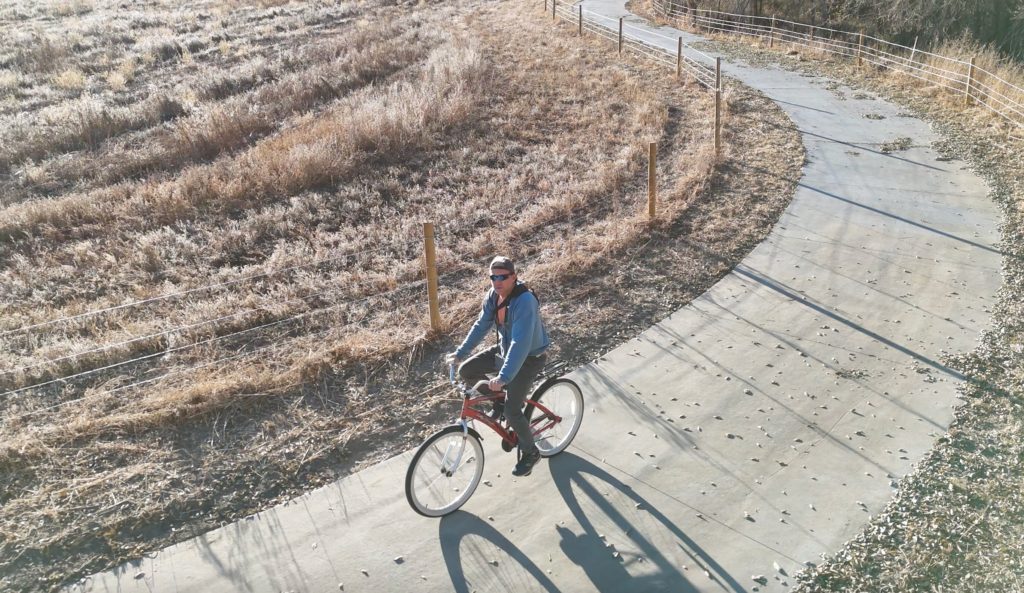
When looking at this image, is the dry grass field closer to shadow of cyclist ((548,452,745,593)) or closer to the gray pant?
the gray pant

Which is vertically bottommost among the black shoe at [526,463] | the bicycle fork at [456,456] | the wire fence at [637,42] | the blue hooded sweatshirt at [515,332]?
the wire fence at [637,42]

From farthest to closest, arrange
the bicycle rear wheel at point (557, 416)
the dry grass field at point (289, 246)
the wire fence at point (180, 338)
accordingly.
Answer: the wire fence at point (180, 338), the dry grass field at point (289, 246), the bicycle rear wheel at point (557, 416)

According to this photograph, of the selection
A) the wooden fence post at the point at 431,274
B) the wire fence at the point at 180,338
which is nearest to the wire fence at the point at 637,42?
the wire fence at the point at 180,338

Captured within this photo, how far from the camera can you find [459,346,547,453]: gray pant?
222 inches

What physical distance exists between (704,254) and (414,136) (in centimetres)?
798

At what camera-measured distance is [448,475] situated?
574 centimetres

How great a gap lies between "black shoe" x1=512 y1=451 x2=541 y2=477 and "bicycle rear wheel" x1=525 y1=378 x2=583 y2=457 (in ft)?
0.83

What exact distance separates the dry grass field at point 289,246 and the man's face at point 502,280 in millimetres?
2022

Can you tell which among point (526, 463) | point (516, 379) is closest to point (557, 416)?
point (526, 463)

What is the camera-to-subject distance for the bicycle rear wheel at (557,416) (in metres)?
6.20

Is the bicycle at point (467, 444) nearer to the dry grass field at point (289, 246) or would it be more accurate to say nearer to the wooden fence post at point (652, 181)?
the dry grass field at point (289, 246)

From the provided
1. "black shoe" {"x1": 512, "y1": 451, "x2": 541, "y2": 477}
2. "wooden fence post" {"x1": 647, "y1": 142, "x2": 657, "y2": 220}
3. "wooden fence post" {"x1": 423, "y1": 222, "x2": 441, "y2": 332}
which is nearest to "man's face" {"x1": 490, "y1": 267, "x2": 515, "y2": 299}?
"black shoe" {"x1": 512, "y1": 451, "x2": 541, "y2": 477}

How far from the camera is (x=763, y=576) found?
5.12 metres

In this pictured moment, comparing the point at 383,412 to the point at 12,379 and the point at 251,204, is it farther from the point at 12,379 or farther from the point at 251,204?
the point at 251,204
